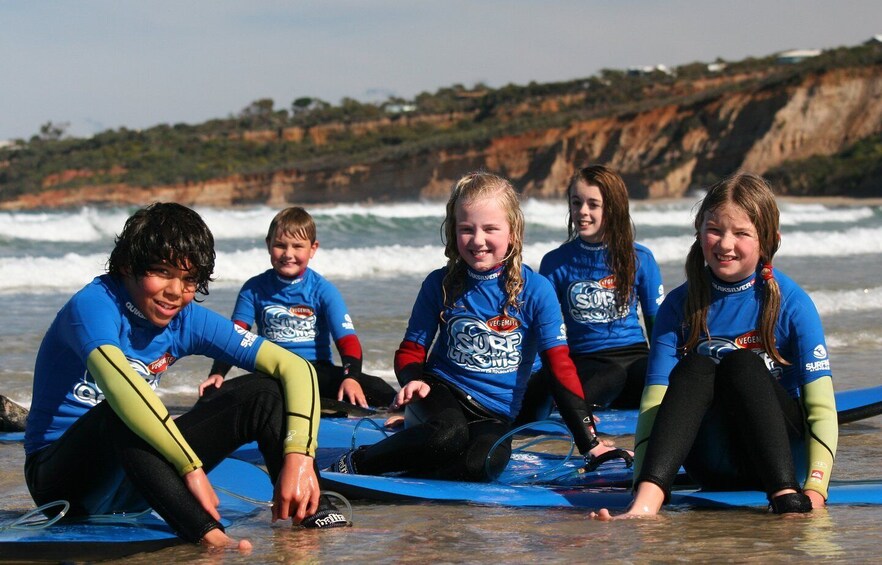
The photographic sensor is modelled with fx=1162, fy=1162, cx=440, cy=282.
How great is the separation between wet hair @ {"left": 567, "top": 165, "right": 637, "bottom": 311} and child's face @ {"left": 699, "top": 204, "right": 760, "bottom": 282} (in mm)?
2287

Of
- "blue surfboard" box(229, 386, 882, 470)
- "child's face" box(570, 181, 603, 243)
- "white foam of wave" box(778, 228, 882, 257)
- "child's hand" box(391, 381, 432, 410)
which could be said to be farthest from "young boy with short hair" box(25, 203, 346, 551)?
"white foam of wave" box(778, 228, 882, 257)

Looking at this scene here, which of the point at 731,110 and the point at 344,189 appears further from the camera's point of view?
the point at 344,189

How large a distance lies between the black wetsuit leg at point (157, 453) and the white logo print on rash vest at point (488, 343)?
1.22m

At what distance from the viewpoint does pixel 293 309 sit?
6891 mm

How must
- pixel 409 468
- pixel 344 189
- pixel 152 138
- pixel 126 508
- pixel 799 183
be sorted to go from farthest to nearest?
pixel 152 138, pixel 344 189, pixel 799 183, pixel 409 468, pixel 126 508

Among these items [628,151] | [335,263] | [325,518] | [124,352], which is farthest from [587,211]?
[628,151]

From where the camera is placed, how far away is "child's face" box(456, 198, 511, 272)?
4.52m

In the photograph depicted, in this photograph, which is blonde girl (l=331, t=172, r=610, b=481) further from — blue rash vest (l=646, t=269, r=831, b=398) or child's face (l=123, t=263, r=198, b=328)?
child's face (l=123, t=263, r=198, b=328)

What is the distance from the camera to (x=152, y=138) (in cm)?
8131

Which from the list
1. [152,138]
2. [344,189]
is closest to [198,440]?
[344,189]

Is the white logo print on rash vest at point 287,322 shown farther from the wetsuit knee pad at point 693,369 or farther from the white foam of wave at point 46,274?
the white foam of wave at point 46,274

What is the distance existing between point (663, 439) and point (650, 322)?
2.69 metres

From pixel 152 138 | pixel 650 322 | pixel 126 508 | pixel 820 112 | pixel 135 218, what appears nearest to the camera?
pixel 135 218

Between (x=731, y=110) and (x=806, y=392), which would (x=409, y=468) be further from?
(x=731, y=110)
